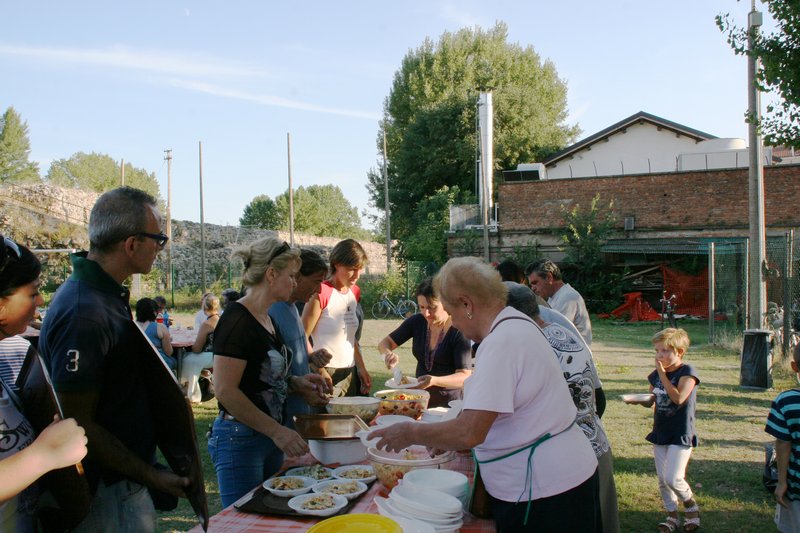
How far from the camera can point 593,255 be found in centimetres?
2173

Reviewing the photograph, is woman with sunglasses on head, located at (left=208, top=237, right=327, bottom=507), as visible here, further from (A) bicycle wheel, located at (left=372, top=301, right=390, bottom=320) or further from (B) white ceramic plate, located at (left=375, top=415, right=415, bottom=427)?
(A) bicycle wheel, located at (left=372, top=301, right=390, bottom=320)

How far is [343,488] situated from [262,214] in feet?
227

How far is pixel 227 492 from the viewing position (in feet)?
8.63

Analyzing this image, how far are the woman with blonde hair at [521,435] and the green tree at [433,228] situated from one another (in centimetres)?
2303

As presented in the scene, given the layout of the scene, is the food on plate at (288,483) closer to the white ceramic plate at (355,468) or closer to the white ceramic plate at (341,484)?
the white ceramic plate at (341,484)

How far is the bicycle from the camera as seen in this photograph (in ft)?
75.4

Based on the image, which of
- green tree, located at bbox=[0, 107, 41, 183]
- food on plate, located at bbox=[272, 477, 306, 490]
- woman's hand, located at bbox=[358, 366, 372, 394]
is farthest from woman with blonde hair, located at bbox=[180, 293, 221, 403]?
green tree, located at bbox=[0, 107, 41, 183]

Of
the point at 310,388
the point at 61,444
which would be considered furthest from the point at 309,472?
the point at 61,444

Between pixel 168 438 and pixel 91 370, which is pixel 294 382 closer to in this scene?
pixel 168 438

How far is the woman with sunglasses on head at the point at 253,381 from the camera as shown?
8.24 ft

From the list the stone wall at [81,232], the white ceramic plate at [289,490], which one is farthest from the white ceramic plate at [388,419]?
the stone wall at [81,232]

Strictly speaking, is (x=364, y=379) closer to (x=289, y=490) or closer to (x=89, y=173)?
(x=289, y=490)

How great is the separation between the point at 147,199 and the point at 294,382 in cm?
142

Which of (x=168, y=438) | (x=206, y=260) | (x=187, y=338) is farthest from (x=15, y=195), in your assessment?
(x=168, y=438)
